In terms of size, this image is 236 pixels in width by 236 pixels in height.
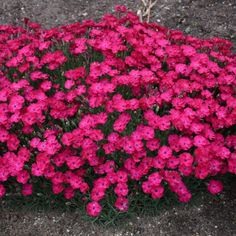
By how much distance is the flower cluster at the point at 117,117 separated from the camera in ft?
10.1

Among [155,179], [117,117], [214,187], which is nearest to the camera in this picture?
[155,179]

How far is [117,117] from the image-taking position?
11.4 feet

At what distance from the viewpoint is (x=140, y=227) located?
3.27m

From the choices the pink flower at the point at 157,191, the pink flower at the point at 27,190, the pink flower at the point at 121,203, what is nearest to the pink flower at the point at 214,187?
the pink flower at the point at 157,191

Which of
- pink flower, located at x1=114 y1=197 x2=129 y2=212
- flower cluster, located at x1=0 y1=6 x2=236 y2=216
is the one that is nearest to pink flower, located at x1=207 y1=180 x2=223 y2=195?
flower cluster, located at x1=0 y1=6 x2=236 y2=216

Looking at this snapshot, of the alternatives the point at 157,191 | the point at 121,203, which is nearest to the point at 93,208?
the point at 121,203

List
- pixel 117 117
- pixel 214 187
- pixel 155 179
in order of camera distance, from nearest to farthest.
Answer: pixel 155 179
pixel 214 187
pixel 117 117

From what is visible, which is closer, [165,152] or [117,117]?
[165,152]

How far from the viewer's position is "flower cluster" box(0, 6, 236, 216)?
10.1ft

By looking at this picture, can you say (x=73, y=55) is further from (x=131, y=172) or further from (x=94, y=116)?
(x=131, y=172)

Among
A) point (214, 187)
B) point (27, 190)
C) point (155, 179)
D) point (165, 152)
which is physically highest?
point (165, 152)

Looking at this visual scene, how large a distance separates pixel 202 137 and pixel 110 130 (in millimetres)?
719

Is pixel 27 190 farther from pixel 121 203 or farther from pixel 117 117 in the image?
pixel 117 117

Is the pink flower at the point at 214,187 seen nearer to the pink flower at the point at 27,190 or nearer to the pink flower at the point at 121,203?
the pink flower at the point at 121,203
